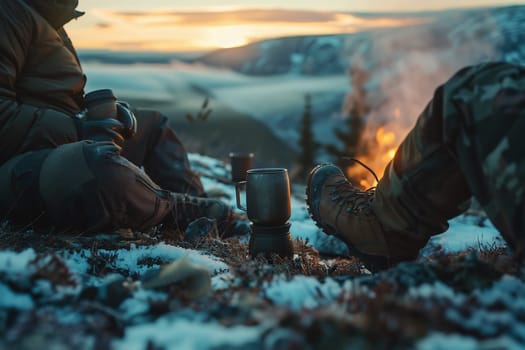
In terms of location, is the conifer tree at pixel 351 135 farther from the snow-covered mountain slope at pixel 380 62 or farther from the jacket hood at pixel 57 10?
the jacket hood at pixel 57 10

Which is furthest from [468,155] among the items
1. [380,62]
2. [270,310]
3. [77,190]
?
[380,62]

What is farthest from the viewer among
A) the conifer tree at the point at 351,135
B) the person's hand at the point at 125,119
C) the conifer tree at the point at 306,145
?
the conifer tree at the point at 306,145

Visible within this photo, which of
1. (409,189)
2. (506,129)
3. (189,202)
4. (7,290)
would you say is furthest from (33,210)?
(506,129)

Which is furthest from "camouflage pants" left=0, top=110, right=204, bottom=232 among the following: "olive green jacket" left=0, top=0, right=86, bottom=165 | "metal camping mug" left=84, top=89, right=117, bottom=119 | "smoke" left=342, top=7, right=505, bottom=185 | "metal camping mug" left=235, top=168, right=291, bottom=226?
"smoke" left=342, top=7, right=505, bottom=185

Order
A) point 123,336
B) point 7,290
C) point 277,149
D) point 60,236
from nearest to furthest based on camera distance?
point 123,336 → point 7,290 → point 60,236 → point 277,149

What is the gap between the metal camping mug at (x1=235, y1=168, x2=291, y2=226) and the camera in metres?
3.25

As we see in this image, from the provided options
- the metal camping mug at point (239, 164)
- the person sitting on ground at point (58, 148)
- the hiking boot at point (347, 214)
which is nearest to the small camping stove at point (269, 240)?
the hiking boot at point (347, 214)

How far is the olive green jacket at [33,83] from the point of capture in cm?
337

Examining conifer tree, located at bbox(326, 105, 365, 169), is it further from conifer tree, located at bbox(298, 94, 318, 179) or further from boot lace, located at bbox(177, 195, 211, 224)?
boot lace, located at bbox(177, 195, 211, 224)

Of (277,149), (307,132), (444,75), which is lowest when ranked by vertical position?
(277,149)

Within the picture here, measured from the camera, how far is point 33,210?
3.30 meters

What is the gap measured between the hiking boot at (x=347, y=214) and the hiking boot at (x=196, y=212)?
0.99 metres

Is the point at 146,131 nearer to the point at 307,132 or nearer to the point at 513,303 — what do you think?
the point at 513,303

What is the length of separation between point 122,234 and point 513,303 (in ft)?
8.04
